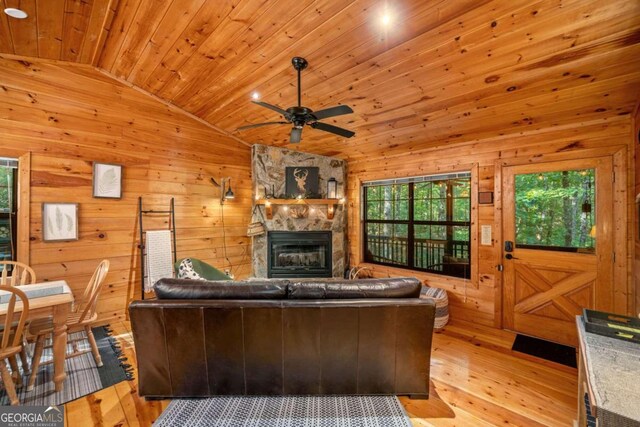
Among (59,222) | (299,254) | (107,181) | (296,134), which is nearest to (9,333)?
(59,222)

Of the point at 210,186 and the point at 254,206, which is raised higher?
the point at 210,186

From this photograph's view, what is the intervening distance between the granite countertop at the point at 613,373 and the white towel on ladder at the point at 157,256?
4.56 m

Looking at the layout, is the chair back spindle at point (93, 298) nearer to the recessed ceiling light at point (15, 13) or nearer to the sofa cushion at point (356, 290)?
the sofa cushion at point (356, 290)

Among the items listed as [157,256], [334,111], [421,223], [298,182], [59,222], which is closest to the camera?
[334,111]

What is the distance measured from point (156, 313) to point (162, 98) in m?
3.34

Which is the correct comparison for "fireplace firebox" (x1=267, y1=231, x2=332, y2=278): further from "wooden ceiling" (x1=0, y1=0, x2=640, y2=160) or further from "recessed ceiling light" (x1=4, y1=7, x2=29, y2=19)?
"recessed ceiling light" (x1=4, y1=7, x2=29, y2=19)

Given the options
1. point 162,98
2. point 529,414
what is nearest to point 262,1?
point 162,98

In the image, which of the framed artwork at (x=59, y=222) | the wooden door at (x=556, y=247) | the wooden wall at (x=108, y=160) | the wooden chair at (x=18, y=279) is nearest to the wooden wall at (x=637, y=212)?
the wooden door at (x=556, y=247)

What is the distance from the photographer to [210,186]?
468 centimetres

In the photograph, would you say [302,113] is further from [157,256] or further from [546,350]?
[546,350]

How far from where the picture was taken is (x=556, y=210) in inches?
127

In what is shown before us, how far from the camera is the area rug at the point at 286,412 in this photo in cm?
190

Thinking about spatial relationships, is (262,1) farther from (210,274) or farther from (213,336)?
(210,274)

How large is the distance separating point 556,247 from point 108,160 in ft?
18.9
